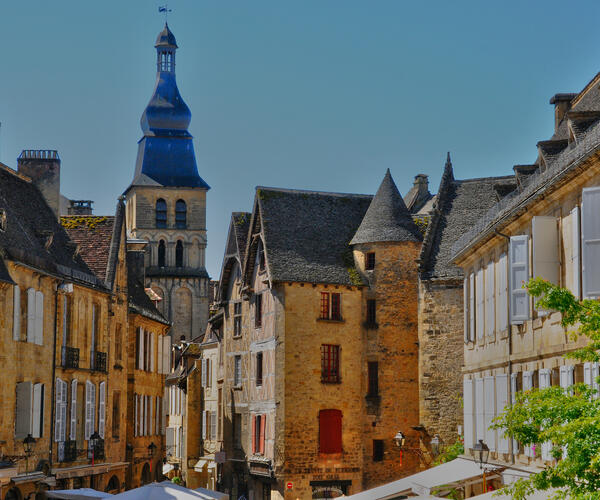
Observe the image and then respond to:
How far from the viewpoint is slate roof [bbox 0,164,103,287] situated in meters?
32.4

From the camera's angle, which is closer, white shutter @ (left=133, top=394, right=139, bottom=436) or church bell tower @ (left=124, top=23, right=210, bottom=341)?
white shutter @ (left=133, top=394, right=139, bottom=436)

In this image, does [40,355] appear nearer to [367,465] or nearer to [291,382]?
[291,382]

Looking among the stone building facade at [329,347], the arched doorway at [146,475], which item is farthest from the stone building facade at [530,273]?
the arched doorway at [146,475]

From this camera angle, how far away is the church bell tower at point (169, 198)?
108m

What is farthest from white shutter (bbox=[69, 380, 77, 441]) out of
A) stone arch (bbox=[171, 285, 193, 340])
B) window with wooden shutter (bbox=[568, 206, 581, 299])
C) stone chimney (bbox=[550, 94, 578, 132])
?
stone arch (bbox=[171, 285, 193, 340])

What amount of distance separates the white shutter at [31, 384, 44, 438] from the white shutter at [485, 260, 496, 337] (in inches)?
503

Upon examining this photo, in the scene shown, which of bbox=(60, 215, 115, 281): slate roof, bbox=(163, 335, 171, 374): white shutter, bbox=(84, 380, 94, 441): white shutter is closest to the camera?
bbox=(84, 380, 94, 441): white shutter

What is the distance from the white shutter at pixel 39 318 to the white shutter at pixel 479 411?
40.4 feet

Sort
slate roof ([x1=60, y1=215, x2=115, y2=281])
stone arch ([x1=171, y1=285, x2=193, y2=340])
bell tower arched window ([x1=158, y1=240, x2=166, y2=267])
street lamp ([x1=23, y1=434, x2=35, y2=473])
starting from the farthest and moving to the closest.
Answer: bell tower arched window ([x1=158, y1=240, x2=166, y2=267]) → stone arch ([x1=171, y1=285, x2=193, y2=340]) → slate roof ([x1=60, y1=215, x2=115, y2=281]) → street lamp ([x1=23, y1=434, x2=35, y2=473])

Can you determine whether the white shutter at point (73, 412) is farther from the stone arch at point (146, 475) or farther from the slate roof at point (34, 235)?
the stone arch at point (146, 475)

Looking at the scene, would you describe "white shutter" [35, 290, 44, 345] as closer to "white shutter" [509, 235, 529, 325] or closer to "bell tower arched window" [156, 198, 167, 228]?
"white shutter" [509, 235, 529, 325]

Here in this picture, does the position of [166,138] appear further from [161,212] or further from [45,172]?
[45,172]

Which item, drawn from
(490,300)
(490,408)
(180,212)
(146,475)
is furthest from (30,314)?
(180,212)

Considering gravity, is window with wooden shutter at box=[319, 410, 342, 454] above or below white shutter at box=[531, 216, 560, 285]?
below
